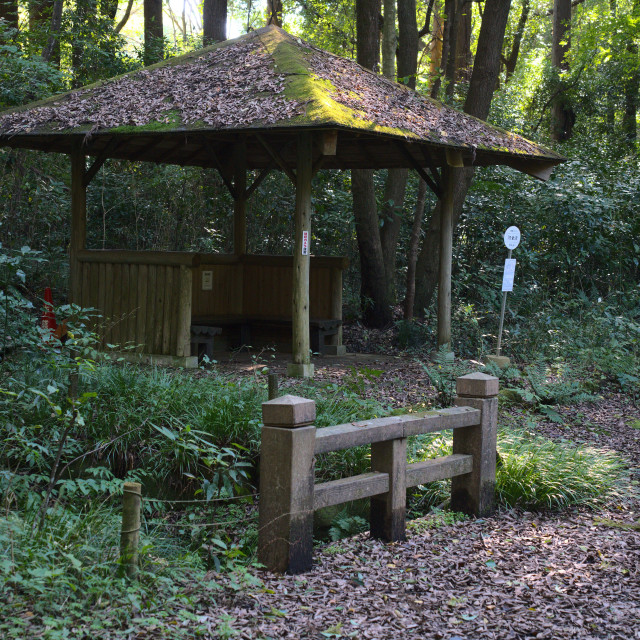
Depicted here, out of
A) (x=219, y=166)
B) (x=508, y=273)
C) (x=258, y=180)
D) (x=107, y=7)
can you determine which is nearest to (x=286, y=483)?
(x=508, y=273)

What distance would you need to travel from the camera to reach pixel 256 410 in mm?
6578

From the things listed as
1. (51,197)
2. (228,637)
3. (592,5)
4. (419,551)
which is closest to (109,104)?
(51,197)

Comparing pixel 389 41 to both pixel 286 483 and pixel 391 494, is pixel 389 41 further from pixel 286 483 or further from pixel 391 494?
pixel 286 483

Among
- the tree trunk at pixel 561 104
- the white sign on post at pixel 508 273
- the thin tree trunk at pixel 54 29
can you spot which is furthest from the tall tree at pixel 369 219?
the tree trunk at pixel 561 104

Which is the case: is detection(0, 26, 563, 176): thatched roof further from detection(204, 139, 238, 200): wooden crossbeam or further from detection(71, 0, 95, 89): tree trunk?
detection(71, 0, 95, 89): tree trunk

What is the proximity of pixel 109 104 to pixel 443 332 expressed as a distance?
533cm

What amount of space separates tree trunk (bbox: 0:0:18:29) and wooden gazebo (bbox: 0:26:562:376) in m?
5.34

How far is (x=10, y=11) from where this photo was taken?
16.2 metres

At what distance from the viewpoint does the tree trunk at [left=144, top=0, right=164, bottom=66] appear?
1669 cm

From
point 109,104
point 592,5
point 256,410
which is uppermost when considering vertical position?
point 592,5

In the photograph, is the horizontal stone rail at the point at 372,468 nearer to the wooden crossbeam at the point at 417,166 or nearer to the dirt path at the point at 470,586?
the dirt path at the point at 470,586

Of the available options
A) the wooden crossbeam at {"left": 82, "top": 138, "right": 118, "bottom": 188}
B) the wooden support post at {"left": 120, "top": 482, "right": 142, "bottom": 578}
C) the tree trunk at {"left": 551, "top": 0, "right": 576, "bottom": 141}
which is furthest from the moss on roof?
the tree trunk at {"left": 551, "top": 0, "right": 576, "bottom": 141}

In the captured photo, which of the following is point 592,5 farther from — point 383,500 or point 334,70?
point 383,500

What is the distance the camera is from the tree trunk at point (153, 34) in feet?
54.7
